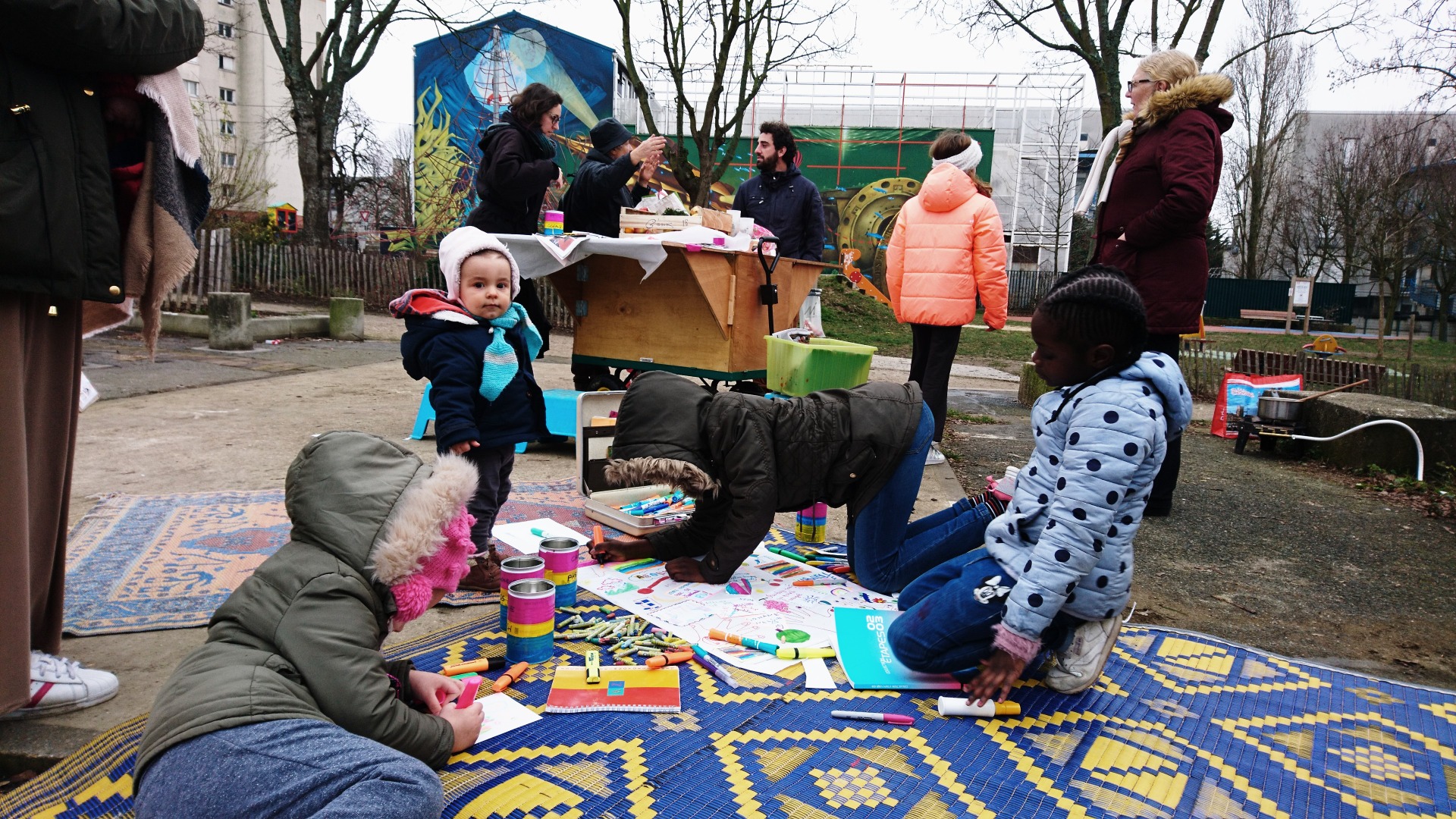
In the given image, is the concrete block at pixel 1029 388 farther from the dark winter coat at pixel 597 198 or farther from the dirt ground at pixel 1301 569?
the dark winter coat at pixel 597 198

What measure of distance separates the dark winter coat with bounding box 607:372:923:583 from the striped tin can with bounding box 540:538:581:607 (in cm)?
29

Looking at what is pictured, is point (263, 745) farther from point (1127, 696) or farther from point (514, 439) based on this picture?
point (1127, 696)

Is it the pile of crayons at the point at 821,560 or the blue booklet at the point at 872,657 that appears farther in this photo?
the pile of crayons at the point at 821,560

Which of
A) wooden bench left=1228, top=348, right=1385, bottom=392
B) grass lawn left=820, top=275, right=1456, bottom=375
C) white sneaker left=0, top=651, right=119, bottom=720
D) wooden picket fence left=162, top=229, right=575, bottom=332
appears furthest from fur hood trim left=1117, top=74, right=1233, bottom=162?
wooden picket fence left=162, top=229, right=575, bottom=332

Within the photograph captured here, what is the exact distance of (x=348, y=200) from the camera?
27328mm

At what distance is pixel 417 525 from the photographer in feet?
5.72

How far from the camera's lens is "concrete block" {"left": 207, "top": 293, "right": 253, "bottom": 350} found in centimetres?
962

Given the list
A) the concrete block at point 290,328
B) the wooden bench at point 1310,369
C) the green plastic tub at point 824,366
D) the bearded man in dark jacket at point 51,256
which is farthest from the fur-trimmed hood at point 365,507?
the concrete block at point 290,328

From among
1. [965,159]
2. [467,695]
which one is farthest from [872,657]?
[965,159]

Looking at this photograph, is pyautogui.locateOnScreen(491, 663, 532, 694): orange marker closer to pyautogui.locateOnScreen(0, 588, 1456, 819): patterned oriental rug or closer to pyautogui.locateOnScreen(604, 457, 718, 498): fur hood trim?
pyautogui.locateOnScreen(0, 588, 1456, 819): patterned oriental rug

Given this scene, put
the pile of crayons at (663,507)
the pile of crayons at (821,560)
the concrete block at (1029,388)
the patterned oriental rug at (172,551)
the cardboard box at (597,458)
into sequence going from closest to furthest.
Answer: the patterned oriental rug at (172,551)
the pile of crayons at (821,560)
the pile of crayons at (663,507)
the cardboard box at (597,458)
the concrete block at (1029,388)

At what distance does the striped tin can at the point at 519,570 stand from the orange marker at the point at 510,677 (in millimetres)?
237

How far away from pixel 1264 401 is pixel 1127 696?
492 centimetres

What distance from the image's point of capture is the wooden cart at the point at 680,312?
485 cm
